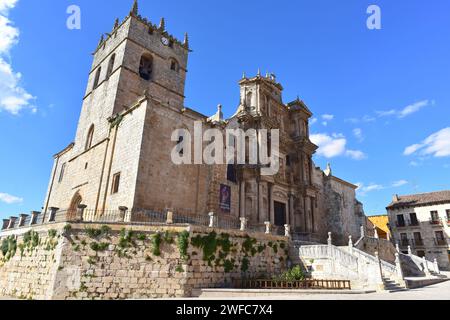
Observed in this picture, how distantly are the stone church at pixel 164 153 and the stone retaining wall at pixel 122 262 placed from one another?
2676mm

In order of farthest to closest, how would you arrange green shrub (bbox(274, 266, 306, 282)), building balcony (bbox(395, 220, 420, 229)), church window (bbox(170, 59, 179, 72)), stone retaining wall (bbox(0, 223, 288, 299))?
building balcony (bbox(395, 220, 420, 229)) < church window (bbox(170, 59, 179, 72)) < green shrub (bbox(274, 266, 306, 282)) < stone retaining wall (bbox(0, 223, 288, 299))

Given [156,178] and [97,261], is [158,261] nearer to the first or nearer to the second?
[97,261]

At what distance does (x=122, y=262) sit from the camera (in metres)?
12.5

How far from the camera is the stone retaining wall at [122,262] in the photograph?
12039mm

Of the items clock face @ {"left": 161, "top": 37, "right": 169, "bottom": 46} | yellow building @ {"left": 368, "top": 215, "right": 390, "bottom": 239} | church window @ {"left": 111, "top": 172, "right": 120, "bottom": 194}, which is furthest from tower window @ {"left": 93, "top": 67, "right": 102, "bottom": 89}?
yellow building @ {"left": 368, "top": 215, "right": 390, "bottom": 239}

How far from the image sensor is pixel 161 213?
624 inches

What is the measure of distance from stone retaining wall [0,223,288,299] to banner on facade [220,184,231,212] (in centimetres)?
508

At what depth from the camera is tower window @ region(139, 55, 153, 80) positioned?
23969mm

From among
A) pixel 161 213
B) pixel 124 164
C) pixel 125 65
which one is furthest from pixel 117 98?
→ pixel 161 213

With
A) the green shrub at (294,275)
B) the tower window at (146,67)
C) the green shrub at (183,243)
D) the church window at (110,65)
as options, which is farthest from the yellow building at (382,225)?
the church window at (110,65)

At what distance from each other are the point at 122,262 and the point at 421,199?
37.3 metres

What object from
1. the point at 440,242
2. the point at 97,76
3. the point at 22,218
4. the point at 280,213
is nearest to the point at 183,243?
the point at 22,218

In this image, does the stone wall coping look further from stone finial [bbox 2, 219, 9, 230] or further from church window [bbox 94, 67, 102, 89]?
church window [bbox 94, 67, 102, 89]
